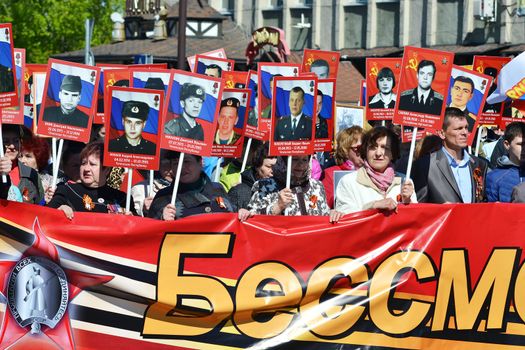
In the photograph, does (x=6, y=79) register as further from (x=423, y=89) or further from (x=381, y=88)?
(x=381, y=88)

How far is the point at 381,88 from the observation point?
14.0 meters

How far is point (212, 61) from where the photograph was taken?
1504cm

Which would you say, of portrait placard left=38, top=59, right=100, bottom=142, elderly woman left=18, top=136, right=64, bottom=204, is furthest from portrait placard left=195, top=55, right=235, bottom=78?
portrait placard left=38, top=59, right=100, bottom=142

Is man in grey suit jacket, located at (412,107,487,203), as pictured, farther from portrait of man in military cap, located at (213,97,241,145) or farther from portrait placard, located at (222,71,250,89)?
portrait placard, located at (222,71,250,89)

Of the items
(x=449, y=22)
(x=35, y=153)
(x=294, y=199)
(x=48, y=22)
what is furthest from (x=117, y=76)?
(x=48, y=22)

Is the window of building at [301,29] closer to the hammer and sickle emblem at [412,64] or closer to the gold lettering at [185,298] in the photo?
the hammer and sickle emblem at [412,64]

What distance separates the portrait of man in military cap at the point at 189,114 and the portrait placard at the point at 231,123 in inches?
123

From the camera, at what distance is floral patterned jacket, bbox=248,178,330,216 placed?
9188 millimetres

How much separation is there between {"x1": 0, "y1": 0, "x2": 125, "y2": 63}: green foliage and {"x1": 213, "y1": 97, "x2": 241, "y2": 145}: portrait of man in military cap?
33.0 meters

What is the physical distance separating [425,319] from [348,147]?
3.44 metres

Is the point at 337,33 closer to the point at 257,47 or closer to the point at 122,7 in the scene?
the point at 257,47

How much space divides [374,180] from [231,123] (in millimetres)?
3698

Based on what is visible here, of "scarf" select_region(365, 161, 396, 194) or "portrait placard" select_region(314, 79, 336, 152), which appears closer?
"scarf" select_region(365, 161, 396, 194)

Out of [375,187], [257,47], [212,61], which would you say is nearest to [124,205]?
[375,187]
